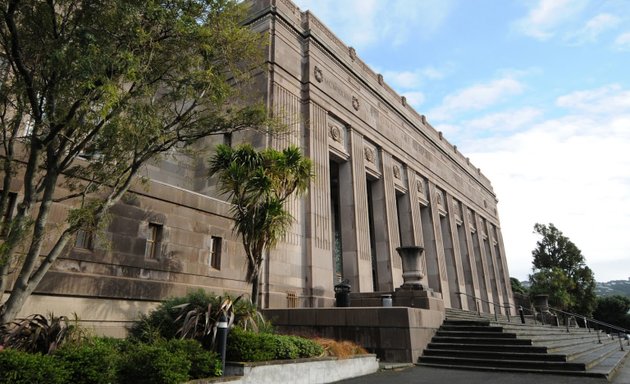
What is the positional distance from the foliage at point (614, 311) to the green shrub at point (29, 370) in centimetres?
7590

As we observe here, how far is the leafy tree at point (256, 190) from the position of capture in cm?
1262

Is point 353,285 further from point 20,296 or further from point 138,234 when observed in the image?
point 20,296

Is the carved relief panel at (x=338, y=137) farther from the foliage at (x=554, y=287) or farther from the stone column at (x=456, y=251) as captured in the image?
the foliage at (x=554, y=287)

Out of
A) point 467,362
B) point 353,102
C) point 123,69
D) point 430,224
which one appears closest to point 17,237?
point 123,69

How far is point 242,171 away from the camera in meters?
12.6

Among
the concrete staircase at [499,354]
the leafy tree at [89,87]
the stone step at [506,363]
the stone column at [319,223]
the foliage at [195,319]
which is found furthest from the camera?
the stone column at [319,223]

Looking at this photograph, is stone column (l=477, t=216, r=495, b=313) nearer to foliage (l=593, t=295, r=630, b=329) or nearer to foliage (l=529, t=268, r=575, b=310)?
foliage (l=529, t=268, r=575, b=310)

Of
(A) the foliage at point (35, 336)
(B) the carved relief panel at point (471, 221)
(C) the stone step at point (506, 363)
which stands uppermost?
(B) the carved relief panel at point (471, 221)

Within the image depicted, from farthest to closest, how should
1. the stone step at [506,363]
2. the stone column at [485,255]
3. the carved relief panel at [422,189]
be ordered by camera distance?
the stone column at [485,255] < the carved relief panel at [422,189] < the stone step at [506,363]

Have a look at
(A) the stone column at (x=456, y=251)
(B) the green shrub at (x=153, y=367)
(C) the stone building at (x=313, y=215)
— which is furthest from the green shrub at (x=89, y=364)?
(A) the stone column at (x=456, y=251)

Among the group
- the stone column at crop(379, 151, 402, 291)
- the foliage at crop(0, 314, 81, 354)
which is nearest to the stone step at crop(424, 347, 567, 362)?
the foliage at crop(0, 314, 81, 354)

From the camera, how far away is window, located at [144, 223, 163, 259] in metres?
12.9

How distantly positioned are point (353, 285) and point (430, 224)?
43.7 feet

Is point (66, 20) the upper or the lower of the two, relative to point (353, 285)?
upper
